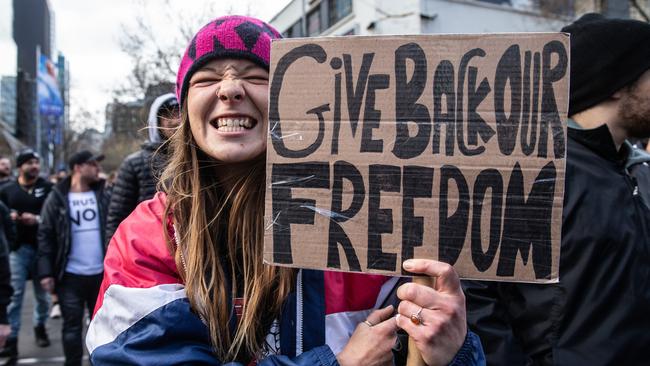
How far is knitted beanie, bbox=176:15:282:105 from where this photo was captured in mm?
1519

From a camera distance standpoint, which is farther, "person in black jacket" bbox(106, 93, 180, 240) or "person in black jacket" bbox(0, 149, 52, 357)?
"person in black jacket" bbox(0, 149, 52, 357)

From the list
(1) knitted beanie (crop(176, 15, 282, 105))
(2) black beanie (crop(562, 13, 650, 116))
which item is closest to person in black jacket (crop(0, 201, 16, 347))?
(1) knitted beanie (crop(176, 15, 282, 105))

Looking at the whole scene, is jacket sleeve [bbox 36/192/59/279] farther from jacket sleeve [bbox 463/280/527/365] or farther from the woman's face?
jacket sleeve [bbox 463/280/527/365]

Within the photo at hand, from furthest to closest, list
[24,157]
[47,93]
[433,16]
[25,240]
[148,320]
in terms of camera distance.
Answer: [47,93]
[433,16]
[24,157]
[25,240]
[148,320]

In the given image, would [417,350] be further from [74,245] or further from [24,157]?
[24,157]

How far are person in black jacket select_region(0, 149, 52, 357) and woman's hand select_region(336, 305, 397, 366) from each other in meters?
4.75

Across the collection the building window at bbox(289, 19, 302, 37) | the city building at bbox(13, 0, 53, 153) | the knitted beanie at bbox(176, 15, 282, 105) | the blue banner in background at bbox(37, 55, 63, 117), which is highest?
the city building at bbox(13, 0, 53, 153)

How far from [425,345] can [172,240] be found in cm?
71

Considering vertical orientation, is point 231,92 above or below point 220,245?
above

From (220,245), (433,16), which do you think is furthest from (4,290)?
(433,16)

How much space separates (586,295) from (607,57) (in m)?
0.94

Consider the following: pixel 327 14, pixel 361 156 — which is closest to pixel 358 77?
pixel 361 156

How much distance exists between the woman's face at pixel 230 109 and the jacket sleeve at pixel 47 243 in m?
3.60

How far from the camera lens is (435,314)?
120 cm
